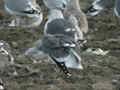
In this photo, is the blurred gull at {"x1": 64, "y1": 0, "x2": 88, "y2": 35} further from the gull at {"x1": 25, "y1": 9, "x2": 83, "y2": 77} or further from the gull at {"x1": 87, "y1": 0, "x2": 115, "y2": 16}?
the gull at {"x1": 25, "y1": 9, "x2": 83, "y2": 77}

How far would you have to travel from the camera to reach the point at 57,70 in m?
7.59

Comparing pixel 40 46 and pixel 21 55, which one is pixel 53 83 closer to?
pixel 40 46

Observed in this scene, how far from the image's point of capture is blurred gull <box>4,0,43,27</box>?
1004cm

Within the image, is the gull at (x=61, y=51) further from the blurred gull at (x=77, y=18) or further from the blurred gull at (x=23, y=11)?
the blurred gull at (x=23, y=11)

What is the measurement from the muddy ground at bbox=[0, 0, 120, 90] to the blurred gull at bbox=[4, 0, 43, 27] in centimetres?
29

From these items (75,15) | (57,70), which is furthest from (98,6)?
(57,70)

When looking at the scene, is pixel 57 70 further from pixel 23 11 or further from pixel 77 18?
pixel 23 11

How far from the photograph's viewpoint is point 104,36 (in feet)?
32.1

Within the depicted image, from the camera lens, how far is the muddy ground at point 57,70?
6953mm

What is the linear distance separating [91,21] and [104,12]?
925mm

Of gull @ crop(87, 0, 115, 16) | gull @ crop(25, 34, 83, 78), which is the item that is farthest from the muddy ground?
gull @ crop(87, 0, 115, 16)

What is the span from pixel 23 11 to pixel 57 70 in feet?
9.22

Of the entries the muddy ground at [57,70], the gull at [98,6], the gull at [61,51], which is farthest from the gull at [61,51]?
the gull at [98,6]

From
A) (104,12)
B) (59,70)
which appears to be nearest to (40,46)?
(59,70)
